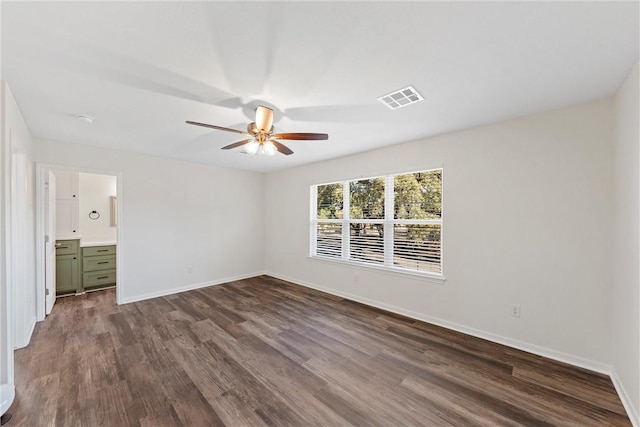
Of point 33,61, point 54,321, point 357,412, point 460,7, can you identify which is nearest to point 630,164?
point 460,7

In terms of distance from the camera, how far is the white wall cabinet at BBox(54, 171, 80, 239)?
4547mm

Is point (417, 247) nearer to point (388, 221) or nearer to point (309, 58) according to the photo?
point (388, 221)

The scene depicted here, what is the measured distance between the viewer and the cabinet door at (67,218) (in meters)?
4.54

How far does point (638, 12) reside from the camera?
1.31m

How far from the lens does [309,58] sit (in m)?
1.70

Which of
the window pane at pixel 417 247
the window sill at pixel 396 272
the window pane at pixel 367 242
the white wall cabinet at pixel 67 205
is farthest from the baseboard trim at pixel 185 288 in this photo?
the window pane at pixel 417 247

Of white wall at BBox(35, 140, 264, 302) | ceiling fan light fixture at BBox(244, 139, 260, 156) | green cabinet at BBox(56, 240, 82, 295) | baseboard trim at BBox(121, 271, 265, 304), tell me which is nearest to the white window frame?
white wall at BBox(35, 140, 264, 302)

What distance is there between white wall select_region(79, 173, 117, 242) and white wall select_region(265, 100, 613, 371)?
5819mm

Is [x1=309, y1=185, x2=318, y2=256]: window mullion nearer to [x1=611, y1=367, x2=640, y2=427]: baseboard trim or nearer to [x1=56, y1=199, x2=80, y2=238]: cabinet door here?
[x1=611, y1=367, x2=640, y2=427]: baseboard trim

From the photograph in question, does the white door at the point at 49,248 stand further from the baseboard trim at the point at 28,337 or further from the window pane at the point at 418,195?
the window pane at the point at 418,195

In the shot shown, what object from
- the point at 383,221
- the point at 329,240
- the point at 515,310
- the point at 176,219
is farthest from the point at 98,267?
the point at 515,310

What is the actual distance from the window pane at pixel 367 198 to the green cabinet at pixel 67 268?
496 cm

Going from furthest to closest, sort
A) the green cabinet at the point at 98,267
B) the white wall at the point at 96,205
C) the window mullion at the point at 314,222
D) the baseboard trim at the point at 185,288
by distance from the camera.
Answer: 1. the white wall at the point at 96,205
2. the window mullion at the point at 314,222
3. the green cabinet at the point at 98,267
4. the baseboard trim at the point at 185,288

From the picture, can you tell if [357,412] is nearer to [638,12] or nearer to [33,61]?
[638,12]
